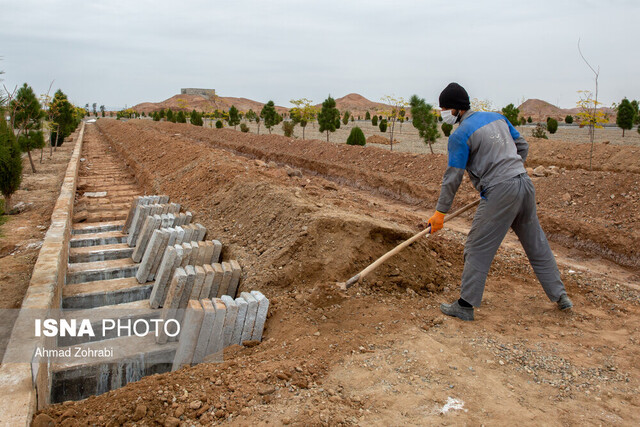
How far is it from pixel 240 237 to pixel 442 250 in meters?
2.34

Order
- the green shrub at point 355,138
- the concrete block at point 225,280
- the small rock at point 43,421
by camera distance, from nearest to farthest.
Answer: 1. the small rock at point 43,421
2. the concrete block at point 225,280
3. the green shrub at point 355,138

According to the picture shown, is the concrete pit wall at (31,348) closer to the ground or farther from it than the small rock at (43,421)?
farther from it

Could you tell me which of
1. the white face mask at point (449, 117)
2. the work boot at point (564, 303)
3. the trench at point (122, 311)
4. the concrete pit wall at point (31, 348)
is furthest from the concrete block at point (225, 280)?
the work boot at point (564, 303)

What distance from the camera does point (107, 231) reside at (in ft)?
22.5

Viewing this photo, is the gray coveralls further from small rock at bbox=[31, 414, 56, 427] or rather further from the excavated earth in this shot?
small rock at bbox=[31, 414, 56, 427]

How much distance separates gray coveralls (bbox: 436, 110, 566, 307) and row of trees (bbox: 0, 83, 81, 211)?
4.40 metres

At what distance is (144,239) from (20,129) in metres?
8.64

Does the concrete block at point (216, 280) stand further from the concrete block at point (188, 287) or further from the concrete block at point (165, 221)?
the concrete block at point (165, 221)

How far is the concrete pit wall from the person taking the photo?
247 cm

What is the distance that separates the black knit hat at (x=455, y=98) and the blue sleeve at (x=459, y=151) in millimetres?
287

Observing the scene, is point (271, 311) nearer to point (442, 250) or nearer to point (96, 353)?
point (96, 353)

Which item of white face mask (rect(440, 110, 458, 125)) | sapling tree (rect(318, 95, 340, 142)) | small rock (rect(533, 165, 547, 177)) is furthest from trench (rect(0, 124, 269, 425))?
sapling tree (rect(318, 95, 340, 142))

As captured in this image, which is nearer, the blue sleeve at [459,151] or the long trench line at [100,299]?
the blue sleeve at [459,151]

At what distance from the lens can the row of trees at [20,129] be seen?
7.63m
